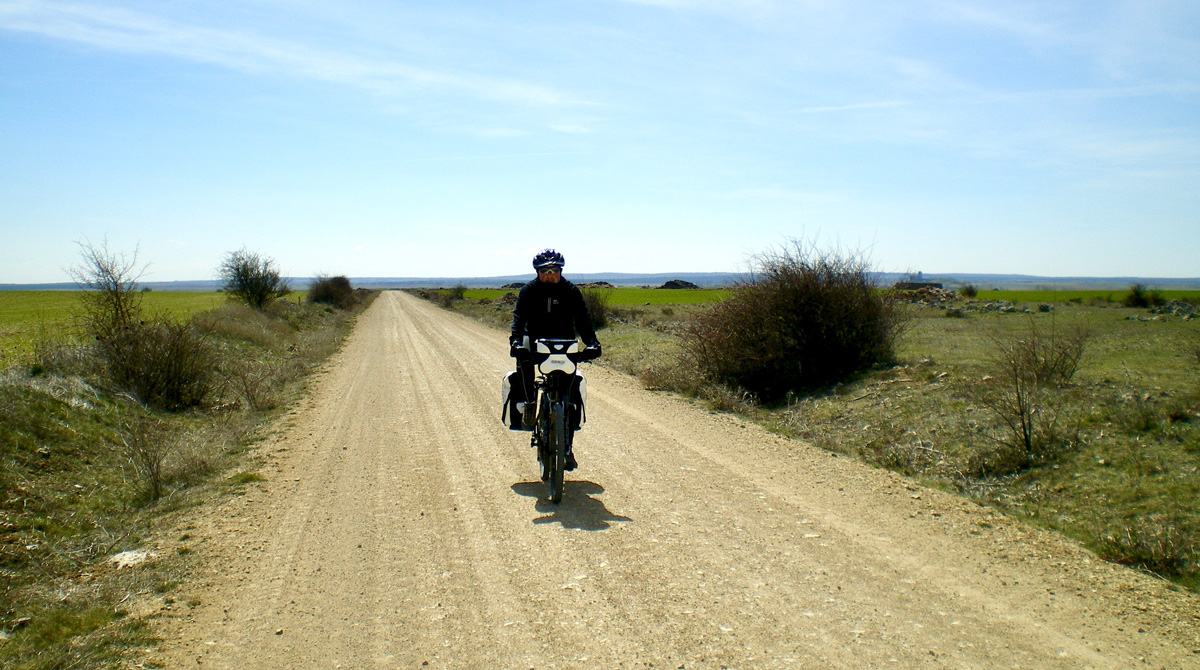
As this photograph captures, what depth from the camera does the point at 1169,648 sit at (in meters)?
3.92

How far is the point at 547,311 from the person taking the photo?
689 centimetres

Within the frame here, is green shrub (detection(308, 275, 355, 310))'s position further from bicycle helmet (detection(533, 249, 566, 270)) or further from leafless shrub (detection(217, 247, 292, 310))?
bicycle helmet (detection(533, 249, 566, 270))

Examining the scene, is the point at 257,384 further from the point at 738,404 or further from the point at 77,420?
the point at 738,404

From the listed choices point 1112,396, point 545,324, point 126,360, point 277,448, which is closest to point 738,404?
point 1112,396

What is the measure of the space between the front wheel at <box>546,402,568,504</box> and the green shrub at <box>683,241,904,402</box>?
25.1 feet

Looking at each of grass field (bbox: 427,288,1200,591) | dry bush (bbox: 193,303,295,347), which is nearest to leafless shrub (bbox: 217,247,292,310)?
dry bush (bbox: 193,303,295,347)

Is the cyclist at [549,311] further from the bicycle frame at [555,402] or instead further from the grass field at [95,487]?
the grass field at [95,487]

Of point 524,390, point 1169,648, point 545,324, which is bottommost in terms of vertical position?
point 1169,648

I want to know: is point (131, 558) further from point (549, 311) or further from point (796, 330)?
point (796, 330)

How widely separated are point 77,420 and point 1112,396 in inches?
517

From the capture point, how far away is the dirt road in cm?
389

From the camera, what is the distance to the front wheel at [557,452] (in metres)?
6.52

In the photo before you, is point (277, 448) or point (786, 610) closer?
point (786, 610)

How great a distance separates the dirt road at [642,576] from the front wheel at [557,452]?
18cm
